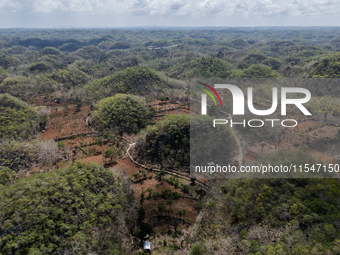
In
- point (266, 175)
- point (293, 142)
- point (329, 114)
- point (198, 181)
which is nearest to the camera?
point (266, 175)

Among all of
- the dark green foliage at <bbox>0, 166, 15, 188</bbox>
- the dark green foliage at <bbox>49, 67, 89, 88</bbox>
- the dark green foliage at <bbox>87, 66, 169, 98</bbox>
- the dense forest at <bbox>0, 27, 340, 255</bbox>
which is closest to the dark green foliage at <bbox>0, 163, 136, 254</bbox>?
the dense forest at <bbox>0, 27, 340, 255</bbox>

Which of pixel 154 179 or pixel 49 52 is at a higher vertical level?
pixel 49 52

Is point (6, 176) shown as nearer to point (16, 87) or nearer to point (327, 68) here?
point (16, 87)

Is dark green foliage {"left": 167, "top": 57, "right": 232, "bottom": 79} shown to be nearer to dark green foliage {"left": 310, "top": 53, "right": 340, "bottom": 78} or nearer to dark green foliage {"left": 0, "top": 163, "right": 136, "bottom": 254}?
dark green foliage {"left": 310, "top": 53, "right": 340, "bottom": 78}

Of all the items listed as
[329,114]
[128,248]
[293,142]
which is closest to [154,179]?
[128,248]

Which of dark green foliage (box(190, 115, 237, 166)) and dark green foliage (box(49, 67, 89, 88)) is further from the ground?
dark green foliage (box(49, 67, 89, 88))

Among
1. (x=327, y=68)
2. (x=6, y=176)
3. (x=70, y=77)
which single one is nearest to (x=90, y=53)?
(x=70, y=77)

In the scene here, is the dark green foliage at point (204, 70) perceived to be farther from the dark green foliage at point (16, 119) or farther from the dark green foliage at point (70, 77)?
the dark green foliage at point (16, 119)

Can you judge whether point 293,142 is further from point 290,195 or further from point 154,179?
point 154,179
